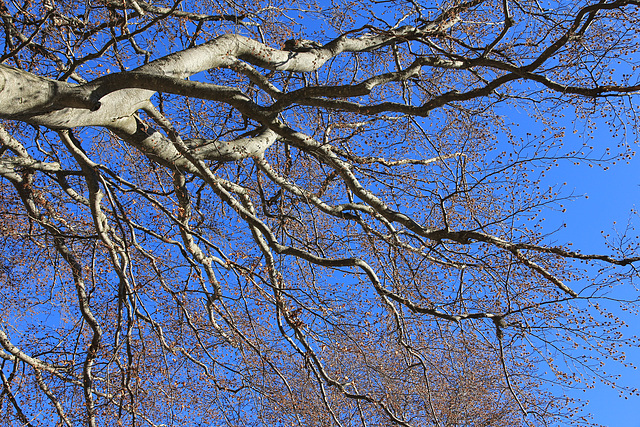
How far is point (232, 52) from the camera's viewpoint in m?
3.88

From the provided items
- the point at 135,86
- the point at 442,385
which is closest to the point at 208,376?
the point at 135,86

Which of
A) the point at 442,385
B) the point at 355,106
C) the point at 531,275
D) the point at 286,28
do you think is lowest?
the point at 355,106

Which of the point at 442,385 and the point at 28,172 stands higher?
the point at 442,385

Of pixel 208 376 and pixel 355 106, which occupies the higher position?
pixel 355 106

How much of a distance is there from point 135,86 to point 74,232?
251 cm

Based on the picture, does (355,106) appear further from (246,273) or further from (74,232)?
(74,232)

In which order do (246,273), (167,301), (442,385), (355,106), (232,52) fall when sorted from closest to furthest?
(355,106)
(246,273)
(232,52)
(167,301)
(442,385)

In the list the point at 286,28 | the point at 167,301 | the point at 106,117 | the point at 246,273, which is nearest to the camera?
the point at 106,117

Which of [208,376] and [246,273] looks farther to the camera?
[208,376]

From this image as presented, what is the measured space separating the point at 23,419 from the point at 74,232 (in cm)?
183

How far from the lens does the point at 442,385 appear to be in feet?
25.7

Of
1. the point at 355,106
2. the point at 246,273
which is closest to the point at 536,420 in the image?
the point at 246,273

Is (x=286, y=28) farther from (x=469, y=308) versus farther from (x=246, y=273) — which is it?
(x=469, y=308)

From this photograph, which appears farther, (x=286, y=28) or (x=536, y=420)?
(x=286, y=28)
